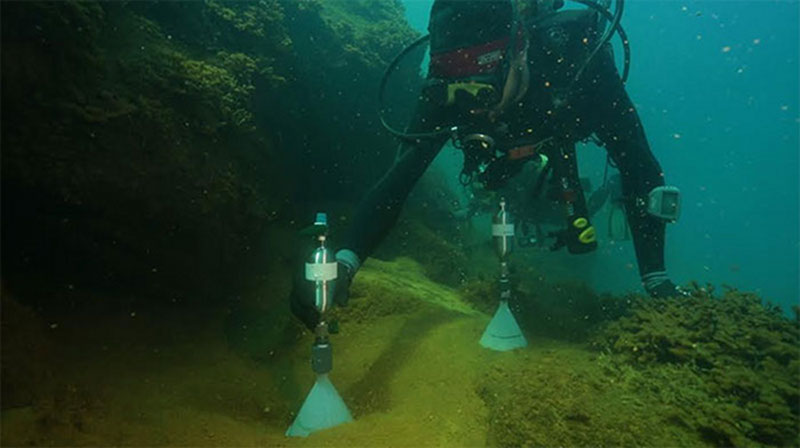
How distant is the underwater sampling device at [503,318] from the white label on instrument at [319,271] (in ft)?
6.54

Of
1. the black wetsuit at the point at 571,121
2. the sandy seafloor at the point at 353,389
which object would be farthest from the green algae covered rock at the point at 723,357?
the black wetsuit at the point at 571,121

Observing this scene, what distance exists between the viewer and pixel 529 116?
4695mm

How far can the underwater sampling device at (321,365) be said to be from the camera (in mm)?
2816

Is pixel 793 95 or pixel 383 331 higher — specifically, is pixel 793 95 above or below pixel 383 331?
above

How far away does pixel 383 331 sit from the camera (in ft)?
15.1

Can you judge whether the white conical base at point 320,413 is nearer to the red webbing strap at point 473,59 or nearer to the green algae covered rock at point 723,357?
the green algae covered rock at point 723,357

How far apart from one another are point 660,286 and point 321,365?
12.6 ft

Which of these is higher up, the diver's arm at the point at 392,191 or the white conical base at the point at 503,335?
the diver's arm at the point at 392,191

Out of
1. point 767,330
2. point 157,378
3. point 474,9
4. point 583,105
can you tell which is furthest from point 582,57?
point 157,378

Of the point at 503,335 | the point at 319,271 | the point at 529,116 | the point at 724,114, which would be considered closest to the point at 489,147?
the point at 529,116

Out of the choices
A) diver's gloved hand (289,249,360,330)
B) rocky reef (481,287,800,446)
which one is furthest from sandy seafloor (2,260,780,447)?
diver's gloved hand (289,249,360,330)

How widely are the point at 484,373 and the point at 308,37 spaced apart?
7.08 metres

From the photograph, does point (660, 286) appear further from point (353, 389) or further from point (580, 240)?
point (353, 389)

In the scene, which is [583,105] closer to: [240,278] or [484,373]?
[484,373]
